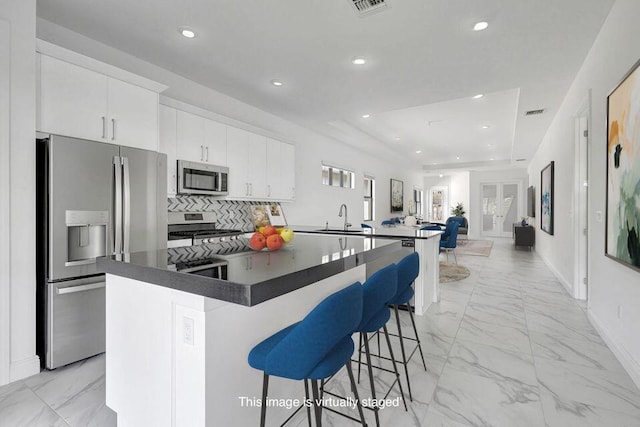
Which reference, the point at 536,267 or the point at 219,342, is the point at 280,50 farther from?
the point at 536,267

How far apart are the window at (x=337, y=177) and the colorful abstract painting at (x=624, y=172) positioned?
4.60m

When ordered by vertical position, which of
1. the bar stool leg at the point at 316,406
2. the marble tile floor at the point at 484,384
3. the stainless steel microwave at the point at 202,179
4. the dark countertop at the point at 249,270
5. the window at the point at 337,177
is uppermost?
the window at the point at 337,177

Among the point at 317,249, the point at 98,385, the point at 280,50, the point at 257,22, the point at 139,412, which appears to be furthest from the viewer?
the point at 280,50

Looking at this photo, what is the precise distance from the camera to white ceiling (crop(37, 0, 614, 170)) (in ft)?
8.07

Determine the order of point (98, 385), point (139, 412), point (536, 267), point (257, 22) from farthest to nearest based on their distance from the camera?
point (536, 267) < point (257, 22) < point (98, 385) < point (139, 412)

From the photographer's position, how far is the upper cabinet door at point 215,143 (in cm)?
366

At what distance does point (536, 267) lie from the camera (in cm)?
620

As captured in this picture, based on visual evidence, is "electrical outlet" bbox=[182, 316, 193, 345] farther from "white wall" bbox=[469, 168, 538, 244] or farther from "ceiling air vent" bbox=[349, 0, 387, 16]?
"white wall" bbox=[469, 168, 538, 244]

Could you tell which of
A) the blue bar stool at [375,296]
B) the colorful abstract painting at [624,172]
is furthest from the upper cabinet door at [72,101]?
the colorful abstract painting at [624,172]

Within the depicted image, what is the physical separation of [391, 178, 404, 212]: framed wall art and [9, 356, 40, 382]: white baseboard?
8.83m

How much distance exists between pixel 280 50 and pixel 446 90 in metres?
2.22

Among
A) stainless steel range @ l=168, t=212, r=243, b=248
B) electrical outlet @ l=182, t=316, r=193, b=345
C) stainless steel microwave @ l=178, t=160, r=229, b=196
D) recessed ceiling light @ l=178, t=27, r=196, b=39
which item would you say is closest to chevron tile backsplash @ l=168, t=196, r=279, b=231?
stainless steel range @ l=168, t=212, r=243, b=248

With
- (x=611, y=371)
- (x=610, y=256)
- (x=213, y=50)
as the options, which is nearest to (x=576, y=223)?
(x=610, y=256)

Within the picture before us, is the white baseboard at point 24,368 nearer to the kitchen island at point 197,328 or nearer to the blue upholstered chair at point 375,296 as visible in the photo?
the kitchen island at point 197,328
